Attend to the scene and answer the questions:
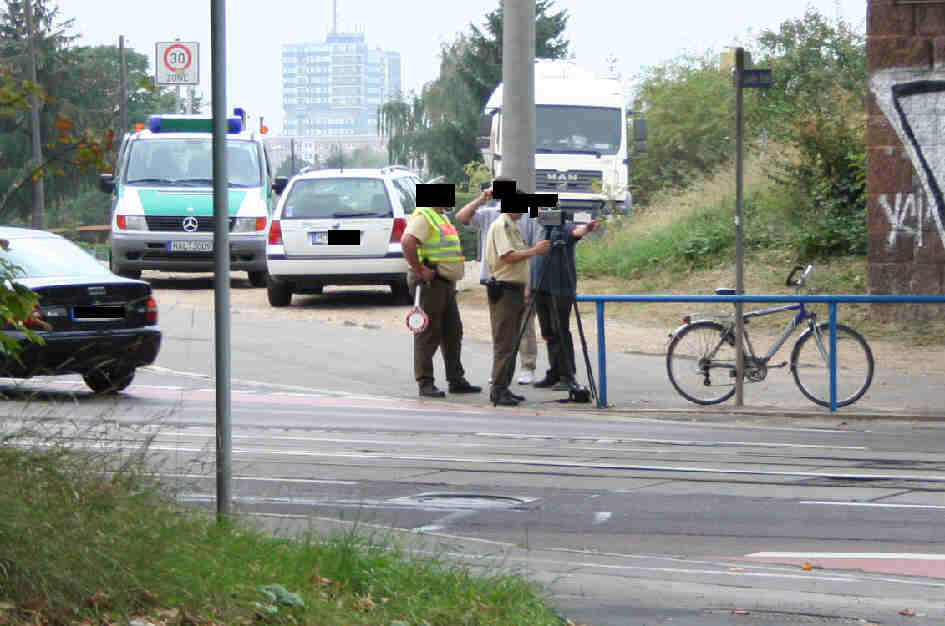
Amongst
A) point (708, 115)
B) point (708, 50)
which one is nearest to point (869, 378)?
point (708, 115)

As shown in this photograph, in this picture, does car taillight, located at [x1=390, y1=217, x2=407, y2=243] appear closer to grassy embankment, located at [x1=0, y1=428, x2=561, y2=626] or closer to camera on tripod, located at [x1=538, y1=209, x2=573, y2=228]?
camera on tripod, located at [x1=538, y1=209, x2=573, y2=228]

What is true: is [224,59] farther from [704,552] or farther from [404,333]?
[404,333]

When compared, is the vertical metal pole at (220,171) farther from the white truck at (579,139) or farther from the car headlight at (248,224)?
the white truck at (579,139)

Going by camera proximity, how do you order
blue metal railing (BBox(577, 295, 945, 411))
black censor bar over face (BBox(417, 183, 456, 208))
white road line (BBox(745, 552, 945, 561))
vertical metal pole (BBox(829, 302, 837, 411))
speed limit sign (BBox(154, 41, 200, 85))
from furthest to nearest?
speed limit sign (BBox(154, 41, 200, 85))
black censor bar over face (BBox(417, 183, 456, 208))
vertical metal pole (BBox(829, 302, 837, 411))
blue metal railing (BBox(577, 295, 945, 411))
white road line (BBox(745, 552, 945, 561))

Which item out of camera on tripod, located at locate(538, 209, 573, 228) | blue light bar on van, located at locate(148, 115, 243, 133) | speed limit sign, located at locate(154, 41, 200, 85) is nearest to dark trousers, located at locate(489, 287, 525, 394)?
camera on tripod, located at locate(538, 209, 573, 228)

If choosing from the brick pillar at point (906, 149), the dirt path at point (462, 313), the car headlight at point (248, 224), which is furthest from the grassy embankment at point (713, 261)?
the car headlight at point (248, 224)

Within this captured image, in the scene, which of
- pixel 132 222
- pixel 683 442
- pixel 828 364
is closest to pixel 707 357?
pixel 828 364

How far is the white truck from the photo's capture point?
1284 inches

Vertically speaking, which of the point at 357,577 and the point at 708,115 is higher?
the point at 708,115

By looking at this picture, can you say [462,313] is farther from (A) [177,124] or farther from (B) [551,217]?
(B) [551,217]

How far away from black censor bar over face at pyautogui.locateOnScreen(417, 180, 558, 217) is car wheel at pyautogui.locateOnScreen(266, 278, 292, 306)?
8008mm

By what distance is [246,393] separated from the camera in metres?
14.6

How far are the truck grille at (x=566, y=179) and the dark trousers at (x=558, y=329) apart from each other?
59.5ft

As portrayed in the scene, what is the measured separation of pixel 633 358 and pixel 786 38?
3512 centimetres
